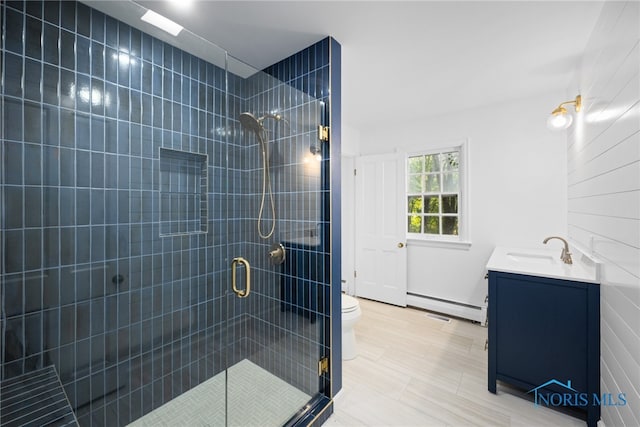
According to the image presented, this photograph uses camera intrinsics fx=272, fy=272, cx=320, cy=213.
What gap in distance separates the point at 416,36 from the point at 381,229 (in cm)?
236

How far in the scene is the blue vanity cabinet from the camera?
5.31 feet

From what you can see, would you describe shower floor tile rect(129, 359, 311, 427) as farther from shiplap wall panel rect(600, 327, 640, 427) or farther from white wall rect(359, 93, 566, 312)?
white wall rect(359, 93, 566, 312)

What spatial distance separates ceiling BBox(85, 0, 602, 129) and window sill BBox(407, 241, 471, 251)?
64.2 inches

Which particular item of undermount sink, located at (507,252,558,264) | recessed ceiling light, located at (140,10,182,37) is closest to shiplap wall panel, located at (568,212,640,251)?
undermount sink, located at (507,252,558,264)

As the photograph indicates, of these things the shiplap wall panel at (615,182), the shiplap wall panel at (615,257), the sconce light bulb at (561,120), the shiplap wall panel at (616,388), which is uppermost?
the sconce light bulb at (561,120)

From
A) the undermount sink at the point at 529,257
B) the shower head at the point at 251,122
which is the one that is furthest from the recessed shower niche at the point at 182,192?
the undermount sink at the point at 529,257

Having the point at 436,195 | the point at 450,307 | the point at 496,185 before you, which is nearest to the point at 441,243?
the point at 436,195

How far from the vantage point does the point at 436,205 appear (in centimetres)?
345

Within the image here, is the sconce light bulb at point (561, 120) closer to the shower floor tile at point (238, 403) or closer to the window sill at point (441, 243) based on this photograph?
the window sill at point (441, 243)

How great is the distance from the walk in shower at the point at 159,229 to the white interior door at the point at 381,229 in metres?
1.91

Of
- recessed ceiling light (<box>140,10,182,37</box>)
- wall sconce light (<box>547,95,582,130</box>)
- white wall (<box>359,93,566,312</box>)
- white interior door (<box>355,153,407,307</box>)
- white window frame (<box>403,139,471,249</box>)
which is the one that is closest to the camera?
recessed ceiling light (<box>140,10,182,37</box>)

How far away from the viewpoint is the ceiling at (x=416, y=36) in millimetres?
1526

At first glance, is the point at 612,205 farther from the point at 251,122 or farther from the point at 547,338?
the point at 251,122

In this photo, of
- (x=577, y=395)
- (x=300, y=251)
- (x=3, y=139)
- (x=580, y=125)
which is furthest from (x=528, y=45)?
(x=3, y=139)
